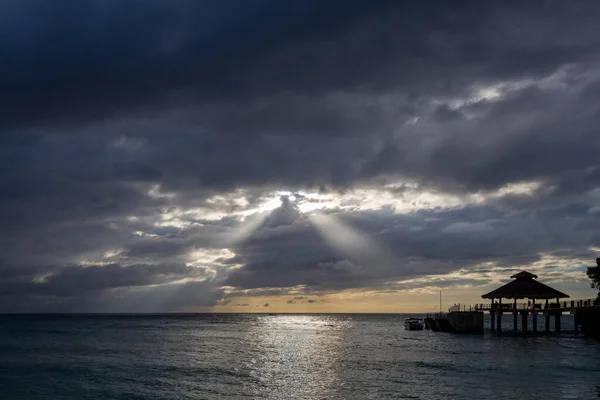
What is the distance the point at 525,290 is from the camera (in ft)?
289

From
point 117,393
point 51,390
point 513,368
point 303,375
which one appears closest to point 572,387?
point 513,368

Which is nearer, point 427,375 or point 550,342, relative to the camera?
point 427,375

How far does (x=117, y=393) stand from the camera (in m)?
38.0

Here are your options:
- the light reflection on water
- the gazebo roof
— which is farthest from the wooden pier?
the light reflection on water

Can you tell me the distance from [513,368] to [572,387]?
408 inches

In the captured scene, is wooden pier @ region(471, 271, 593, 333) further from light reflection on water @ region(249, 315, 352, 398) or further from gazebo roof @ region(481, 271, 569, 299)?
light reflection on water @ region(249, 315, 352, 398)

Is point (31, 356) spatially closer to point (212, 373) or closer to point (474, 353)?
point (212, 373)

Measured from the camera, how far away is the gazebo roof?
87.9m

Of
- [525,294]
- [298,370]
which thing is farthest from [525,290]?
[298,370]

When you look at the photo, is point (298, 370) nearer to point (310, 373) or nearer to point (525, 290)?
point (310, 373)

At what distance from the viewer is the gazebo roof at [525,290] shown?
87875 millimetres

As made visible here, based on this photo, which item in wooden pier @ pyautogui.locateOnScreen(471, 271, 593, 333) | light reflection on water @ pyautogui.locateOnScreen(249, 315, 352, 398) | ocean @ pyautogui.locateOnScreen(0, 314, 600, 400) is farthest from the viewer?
wooden pier @ pyautogui.locateOnScreen(471, 271, 593, 333)

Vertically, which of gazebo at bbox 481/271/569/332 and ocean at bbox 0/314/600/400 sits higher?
gazebo at bbox 481/271/569/332

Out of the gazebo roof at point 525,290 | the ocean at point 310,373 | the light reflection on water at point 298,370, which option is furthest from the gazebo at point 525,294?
the light reflection on water at point 298,370
